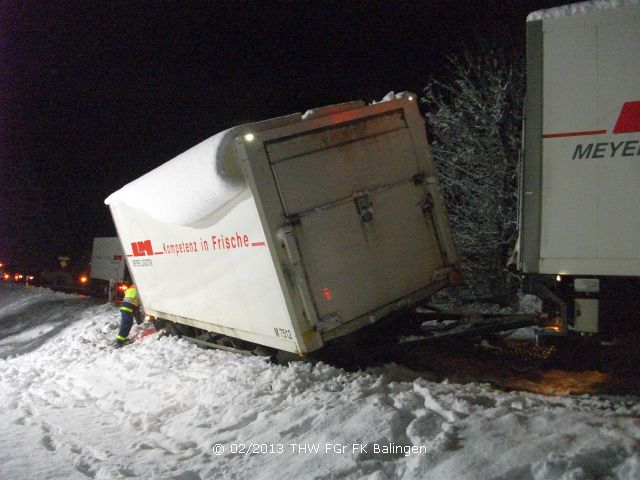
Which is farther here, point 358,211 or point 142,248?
point 142,248

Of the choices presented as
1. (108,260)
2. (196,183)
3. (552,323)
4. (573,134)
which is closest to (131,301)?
(196,183)

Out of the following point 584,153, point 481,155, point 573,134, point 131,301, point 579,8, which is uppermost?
point 579,8

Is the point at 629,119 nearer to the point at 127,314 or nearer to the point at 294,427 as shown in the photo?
the point at 294,427

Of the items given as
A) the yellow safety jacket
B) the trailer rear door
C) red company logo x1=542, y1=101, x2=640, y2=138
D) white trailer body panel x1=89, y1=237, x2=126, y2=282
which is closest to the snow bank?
the trailer rear door

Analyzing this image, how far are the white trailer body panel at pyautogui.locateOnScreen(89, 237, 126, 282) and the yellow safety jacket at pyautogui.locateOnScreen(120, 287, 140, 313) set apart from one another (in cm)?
966

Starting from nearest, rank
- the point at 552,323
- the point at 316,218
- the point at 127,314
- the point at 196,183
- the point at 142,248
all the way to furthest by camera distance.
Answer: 1. the point at 552,323
2. the point at 316,218
3. the point at 196,183
4. the point at 142,248
5. the point at 127,314

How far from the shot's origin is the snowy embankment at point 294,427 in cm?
364

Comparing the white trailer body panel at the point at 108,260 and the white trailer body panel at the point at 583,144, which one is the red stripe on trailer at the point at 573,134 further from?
the white trailer body panel at the point at 108,260

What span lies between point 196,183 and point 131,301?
5.77 m

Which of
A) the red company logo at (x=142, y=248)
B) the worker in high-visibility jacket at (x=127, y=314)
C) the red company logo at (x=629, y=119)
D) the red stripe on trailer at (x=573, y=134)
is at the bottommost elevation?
the worker in high-visibility jacket at (x=127, y=314)

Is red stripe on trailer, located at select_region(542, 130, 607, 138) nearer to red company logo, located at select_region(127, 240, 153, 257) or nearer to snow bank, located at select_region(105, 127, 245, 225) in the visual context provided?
snow bank, located at select_region(105, 127, 245, 225)

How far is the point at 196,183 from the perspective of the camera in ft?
21.2

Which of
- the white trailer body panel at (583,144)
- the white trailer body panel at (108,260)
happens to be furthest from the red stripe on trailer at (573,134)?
the white trailer body panel at (108,260)

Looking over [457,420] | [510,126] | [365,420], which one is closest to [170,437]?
[365,420]
